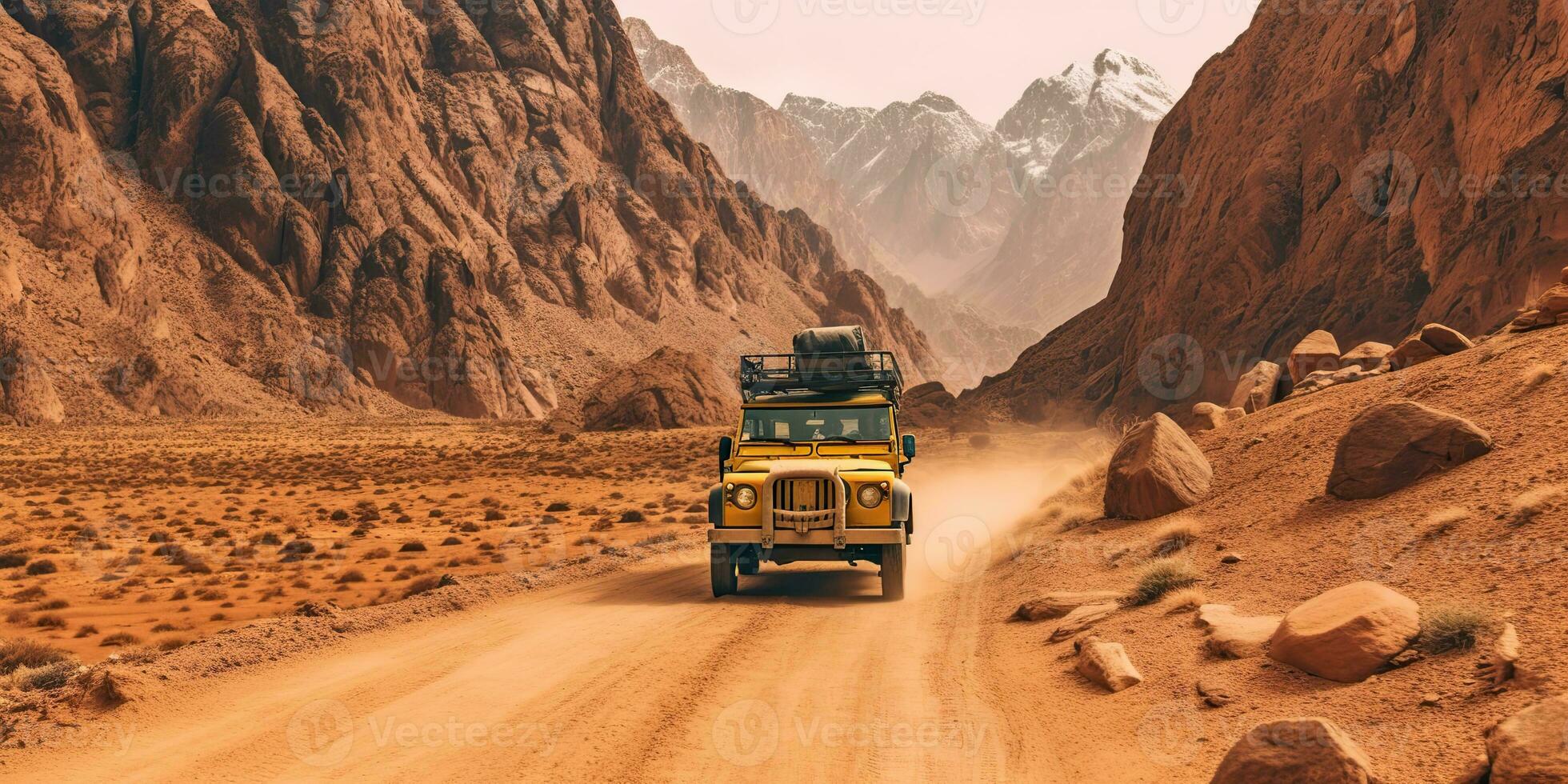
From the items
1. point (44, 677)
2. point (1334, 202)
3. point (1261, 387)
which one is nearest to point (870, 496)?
point (44, 677)

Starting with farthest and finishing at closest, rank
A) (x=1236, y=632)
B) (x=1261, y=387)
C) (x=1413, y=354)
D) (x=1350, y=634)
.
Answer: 1. (x=1261, y=387)
2. (x=1413, y=354)
3. (x=1236, y=632)
4. (x=1350, y=634)

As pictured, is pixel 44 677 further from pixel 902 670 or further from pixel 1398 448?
pixel 1398 448

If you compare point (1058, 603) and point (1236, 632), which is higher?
point (1236, 632)

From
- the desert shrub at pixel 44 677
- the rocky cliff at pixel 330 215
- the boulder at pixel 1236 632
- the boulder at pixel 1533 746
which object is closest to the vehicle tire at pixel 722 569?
the boulder at pixel 1236 632

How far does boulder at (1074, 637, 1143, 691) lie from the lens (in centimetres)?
862

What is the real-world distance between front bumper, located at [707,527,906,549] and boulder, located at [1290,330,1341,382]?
14154 millimetres

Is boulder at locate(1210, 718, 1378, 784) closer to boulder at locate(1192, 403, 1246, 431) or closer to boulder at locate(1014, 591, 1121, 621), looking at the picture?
boulder at locate(1014, 591, 1121, 621)

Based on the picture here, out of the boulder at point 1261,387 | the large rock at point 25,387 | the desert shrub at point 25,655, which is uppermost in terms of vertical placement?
the large rock at point 25,387

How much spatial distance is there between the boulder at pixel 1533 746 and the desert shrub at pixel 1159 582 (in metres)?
5.44

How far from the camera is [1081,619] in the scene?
36.1ft

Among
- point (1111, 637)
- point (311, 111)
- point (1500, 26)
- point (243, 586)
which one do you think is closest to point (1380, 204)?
point (1500, 26)

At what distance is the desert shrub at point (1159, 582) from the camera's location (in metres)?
11.1

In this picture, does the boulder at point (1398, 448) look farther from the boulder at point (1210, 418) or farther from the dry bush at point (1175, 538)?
the boulder at point (1210, 418)

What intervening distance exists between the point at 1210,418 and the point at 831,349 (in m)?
8.56
